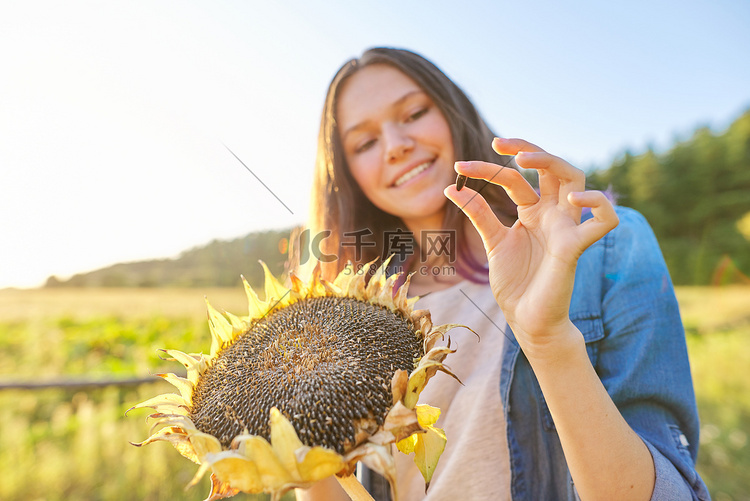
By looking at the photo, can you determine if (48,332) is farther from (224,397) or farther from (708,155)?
(708,155)

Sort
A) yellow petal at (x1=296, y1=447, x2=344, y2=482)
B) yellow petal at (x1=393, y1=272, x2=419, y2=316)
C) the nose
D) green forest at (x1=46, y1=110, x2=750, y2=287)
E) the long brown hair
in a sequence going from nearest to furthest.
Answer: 1. yellow petal at (x1=296, y1=447, x2=344, y2=482)
2. yellow petal at (x1=393, y1=272, x2=419, y2=316)
3. the nose
4. the long brown hair
5. green forest at (x1=46, y1=110, x2=750, y2=287)

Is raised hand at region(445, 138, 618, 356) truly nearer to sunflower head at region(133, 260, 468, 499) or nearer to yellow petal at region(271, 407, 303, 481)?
sunflower head at region(133, 260, 468, 499)

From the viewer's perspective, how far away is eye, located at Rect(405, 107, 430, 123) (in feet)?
7.15

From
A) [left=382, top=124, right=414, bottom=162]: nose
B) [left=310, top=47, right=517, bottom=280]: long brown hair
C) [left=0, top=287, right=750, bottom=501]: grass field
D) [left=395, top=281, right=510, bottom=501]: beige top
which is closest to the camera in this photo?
[left=395, top=281, right=510, bottom=501]: beige top

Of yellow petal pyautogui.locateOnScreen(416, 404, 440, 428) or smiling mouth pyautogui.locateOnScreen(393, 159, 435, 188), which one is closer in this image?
yellow petal pyautogui.locateOnScreen(416, 404, 440, 428)

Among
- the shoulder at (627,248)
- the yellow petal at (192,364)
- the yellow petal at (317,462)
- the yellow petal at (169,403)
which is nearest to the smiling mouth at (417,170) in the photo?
the shoulder at (627,248)

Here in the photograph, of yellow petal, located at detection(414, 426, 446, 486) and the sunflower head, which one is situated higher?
the sunflower head

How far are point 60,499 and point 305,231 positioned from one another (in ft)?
9.65

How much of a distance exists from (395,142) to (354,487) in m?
1.52

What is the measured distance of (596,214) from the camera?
0.97 metres

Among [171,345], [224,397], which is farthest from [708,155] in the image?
[224,397]

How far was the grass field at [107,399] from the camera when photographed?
3564mm

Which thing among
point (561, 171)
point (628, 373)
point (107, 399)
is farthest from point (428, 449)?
point (107, 399)

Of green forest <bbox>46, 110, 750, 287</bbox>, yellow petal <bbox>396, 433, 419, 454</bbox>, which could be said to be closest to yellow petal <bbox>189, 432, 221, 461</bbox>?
yellow petal <bbox>396, 433, 419, 454</bbox>
